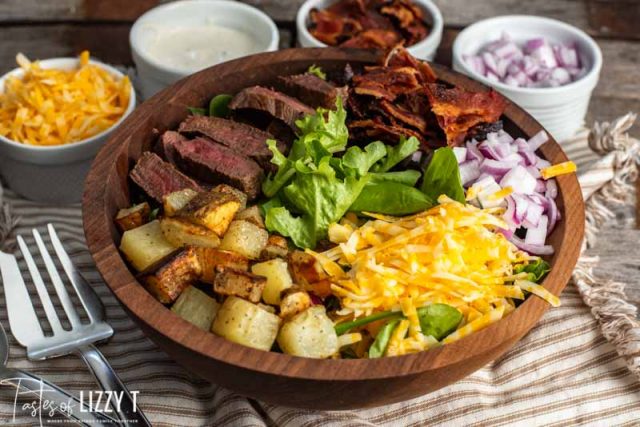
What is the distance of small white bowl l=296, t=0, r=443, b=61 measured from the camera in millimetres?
4199

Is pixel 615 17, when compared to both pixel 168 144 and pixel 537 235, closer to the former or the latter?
pixel 537 235

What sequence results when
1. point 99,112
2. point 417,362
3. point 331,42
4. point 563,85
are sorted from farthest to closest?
point 331,42 → point 563,85 → point 99,112 → point 417,362

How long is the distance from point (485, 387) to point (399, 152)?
86 cm

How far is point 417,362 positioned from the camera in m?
2.30

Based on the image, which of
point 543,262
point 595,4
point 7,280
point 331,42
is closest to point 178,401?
point 7,280

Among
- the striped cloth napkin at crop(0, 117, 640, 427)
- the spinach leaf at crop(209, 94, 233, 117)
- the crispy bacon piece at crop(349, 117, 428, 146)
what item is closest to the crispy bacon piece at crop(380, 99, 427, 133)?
the crispy bacon piece at crop(349, 117, 428, 146)

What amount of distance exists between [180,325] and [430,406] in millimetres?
901

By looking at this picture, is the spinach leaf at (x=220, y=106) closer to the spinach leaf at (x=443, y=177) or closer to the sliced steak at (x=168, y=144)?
the sliced steak at (x=168, y=144)

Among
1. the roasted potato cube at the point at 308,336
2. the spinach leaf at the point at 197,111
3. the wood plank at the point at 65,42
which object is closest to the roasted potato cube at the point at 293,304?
the roasted potato cube at the point at 308,336

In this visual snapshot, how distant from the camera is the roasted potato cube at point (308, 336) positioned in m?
2.36

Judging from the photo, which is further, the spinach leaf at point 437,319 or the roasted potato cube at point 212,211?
the roasted potato cube at point 212,211

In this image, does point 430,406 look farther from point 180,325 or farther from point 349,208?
point 180,325

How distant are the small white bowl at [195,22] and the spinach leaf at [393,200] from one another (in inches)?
59.1

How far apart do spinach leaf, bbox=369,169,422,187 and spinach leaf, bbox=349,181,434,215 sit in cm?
6
